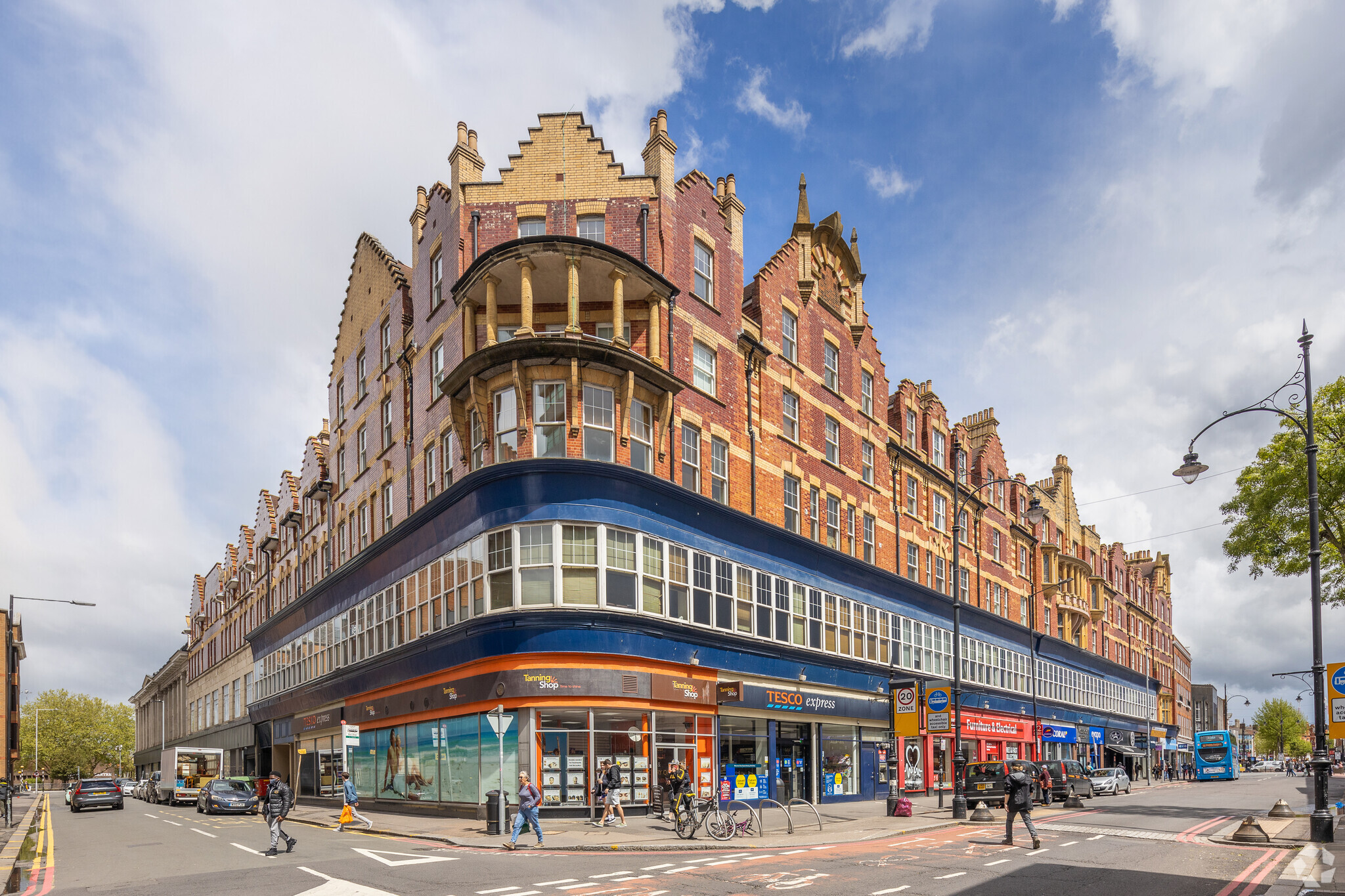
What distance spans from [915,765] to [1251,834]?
23.5 meters

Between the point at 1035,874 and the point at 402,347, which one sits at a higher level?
the point at 402,347

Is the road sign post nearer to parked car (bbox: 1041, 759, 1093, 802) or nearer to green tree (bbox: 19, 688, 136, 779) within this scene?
parked car (bbox: 1041, 759, 1093, 802)

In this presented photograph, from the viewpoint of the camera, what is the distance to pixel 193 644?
9662cm

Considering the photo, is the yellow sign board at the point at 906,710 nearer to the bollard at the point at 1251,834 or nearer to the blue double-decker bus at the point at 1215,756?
the bollard at the point at 1251,834

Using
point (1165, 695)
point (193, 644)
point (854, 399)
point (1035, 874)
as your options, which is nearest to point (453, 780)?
point (1035, 874)

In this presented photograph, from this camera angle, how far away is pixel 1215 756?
6931 cm

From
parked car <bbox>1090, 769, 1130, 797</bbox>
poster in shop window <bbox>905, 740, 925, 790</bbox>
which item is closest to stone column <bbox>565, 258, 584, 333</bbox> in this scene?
poster in shop window <bbox>905, 740, 925, 790</bbox>

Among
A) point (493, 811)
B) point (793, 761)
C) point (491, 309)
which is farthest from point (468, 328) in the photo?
point (793, 761)

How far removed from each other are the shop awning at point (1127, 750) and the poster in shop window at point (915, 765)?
36861 millimetres

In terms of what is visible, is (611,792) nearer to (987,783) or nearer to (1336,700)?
(987,783)

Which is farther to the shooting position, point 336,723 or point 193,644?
point 193,644

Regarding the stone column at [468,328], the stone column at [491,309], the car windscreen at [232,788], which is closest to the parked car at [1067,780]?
the stone column at [491,309]

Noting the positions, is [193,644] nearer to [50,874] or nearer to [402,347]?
[402,347]

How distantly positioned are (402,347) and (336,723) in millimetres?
16594
